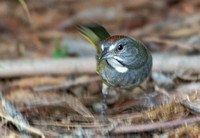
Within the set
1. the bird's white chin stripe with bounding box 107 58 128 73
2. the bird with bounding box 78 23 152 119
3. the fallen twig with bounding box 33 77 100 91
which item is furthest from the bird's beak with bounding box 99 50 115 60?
the fallen twig with bounding box 33 77 100 91

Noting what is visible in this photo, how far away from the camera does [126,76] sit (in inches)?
143

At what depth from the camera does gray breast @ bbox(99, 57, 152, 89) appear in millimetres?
3629

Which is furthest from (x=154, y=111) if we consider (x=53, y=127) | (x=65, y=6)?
(x=65, y=6)

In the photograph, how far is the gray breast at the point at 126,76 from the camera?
3.63m

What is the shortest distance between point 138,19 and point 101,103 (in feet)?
9.22

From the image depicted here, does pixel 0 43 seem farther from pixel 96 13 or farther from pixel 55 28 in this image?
pixel 96 13

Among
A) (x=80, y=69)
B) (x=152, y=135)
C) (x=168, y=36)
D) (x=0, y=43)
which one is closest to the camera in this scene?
(x=152, y=135)

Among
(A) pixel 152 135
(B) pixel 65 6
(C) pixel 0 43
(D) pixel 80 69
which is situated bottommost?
(A) pixel 152 135

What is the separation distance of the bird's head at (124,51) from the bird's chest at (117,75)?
0.06 meters

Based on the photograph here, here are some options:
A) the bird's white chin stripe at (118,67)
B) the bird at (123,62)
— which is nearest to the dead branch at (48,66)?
the bird at (123,62)

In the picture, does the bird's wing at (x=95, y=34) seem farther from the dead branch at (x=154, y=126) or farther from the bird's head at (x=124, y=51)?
the dead branch at (x=154, y=126)

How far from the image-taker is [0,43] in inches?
238

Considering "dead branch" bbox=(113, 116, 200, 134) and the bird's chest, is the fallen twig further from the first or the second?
"dead branch" bbox=(113, 116, 200, 134)

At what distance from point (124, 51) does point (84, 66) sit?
129cm
